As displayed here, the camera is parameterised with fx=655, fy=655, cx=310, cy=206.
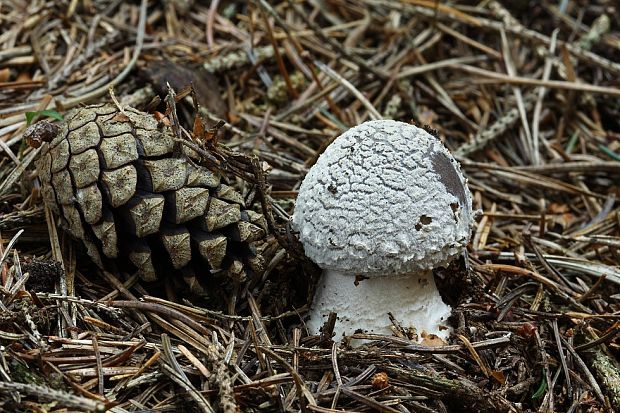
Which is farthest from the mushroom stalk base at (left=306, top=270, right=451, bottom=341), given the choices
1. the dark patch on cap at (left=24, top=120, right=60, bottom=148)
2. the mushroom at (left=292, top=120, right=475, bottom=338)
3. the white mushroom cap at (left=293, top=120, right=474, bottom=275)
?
the dark patch on cap at (left=24, top=120, right=60, bottom=148)

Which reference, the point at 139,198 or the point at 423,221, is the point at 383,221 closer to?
the point at 423,221

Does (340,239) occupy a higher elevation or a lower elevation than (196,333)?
higher

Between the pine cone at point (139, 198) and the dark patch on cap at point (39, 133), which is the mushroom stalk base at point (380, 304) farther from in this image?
the dark patch on cap at point (39, 133)

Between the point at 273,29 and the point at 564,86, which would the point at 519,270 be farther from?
the point at 273,29

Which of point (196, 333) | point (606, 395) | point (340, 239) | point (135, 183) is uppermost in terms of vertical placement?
point (135, 183)

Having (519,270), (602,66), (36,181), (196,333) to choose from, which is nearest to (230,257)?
(196,333)

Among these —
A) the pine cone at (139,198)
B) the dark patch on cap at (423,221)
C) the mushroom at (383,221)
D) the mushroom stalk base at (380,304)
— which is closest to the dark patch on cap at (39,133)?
the pine cone at (139,198)
